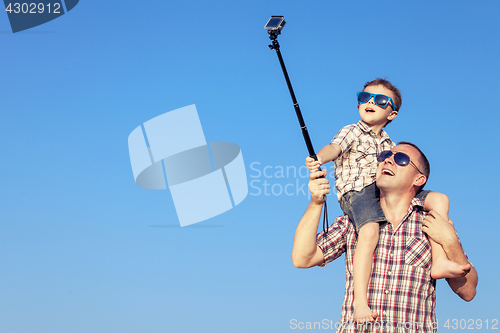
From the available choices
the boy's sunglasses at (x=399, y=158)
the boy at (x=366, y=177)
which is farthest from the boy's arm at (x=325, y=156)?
the boy's sunglasses at (x=399, y=158)

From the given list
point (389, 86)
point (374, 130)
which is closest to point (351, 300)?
point (374, 130)

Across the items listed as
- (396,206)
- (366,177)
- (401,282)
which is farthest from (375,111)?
(401,282)

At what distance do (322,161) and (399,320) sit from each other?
7.23 feet

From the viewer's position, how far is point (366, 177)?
291 inches

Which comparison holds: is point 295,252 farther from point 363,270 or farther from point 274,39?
point 274,39

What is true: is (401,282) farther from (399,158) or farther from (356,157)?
(356,157)

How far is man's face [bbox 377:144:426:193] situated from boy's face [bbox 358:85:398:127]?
616 millimetres

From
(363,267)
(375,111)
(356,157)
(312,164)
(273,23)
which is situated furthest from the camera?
(375,111)

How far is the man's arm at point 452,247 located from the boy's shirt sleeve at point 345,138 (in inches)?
56.5

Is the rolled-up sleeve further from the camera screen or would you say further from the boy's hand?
the camera screen

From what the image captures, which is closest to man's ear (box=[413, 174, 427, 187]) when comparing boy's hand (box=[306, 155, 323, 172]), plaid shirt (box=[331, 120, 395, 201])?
plaid shirt (box=[331, 120, 395, 201])

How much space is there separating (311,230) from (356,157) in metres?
1.34

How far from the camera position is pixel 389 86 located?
25.8 ft

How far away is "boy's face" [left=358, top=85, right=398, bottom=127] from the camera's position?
763 cm
